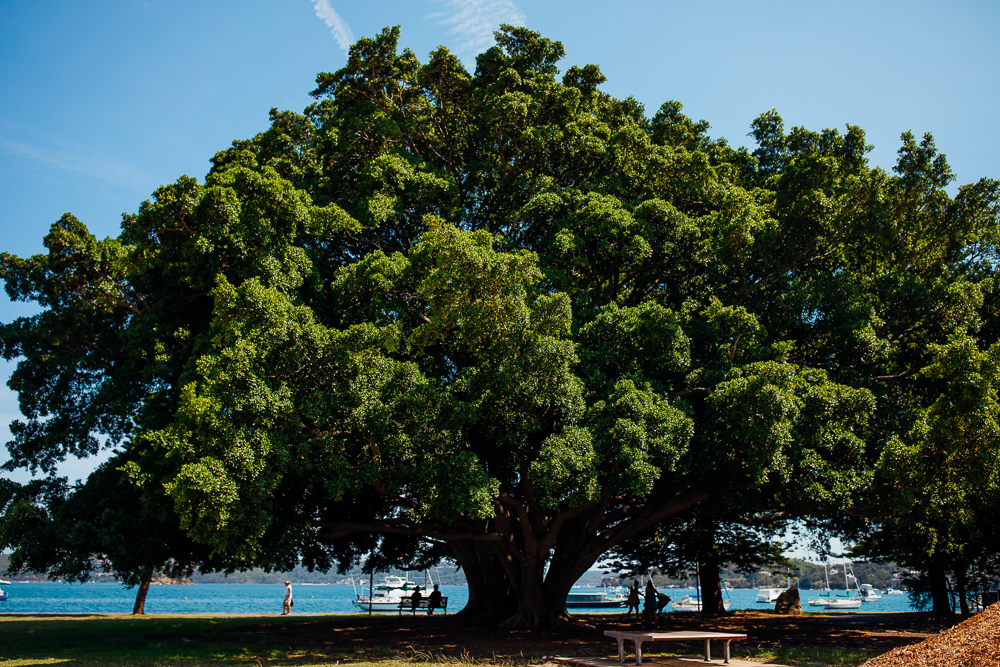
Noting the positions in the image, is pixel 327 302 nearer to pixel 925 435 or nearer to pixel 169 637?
pixel 169 637

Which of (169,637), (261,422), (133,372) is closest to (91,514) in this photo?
(133,372)

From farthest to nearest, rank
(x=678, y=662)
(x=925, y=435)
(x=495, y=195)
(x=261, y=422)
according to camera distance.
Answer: (x=495, y=195) → (x=925, y=435) → (x=261, y=422) → (x=678, y=662)

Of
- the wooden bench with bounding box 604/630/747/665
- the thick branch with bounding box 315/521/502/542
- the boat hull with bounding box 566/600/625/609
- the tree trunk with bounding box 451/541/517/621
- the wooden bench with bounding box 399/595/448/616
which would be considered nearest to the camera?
the wooden bench with bounding box 604/630/747/665

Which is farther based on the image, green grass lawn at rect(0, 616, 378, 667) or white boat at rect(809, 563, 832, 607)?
white boat at rect(809, 563, 832, 607)

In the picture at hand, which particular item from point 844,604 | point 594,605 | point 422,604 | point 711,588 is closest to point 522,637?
point 422,604

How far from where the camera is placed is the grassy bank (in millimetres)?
12589

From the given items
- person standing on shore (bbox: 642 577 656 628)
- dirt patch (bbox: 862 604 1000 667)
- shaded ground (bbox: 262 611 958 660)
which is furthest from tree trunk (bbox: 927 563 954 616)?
dirt patch (bbox: 862 604 1000 667)

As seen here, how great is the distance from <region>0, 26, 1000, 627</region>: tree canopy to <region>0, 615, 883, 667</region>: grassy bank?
81.6 inches

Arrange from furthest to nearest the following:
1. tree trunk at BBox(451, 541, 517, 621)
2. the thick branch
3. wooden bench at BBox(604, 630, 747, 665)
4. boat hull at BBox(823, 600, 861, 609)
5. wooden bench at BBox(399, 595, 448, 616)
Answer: boat hull at BBox(823, 600, 861, 609) → wooden bench at BBox(399, 595, 448, 616) → tree trunk at BBox(451, 541, 517, 621) → the thick branch → wooden bench at BBox(604, 630, 747, 665)

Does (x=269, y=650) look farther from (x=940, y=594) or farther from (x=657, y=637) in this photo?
(x=940, y=594)

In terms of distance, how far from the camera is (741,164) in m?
22.0

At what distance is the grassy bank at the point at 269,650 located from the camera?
12.6 metres

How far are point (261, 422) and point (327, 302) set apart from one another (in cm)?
478

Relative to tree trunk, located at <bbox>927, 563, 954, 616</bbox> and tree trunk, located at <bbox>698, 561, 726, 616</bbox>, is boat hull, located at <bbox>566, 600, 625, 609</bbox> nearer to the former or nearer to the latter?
tree trunk, located at <bbox>698, 561, 726, 616</bbox>
